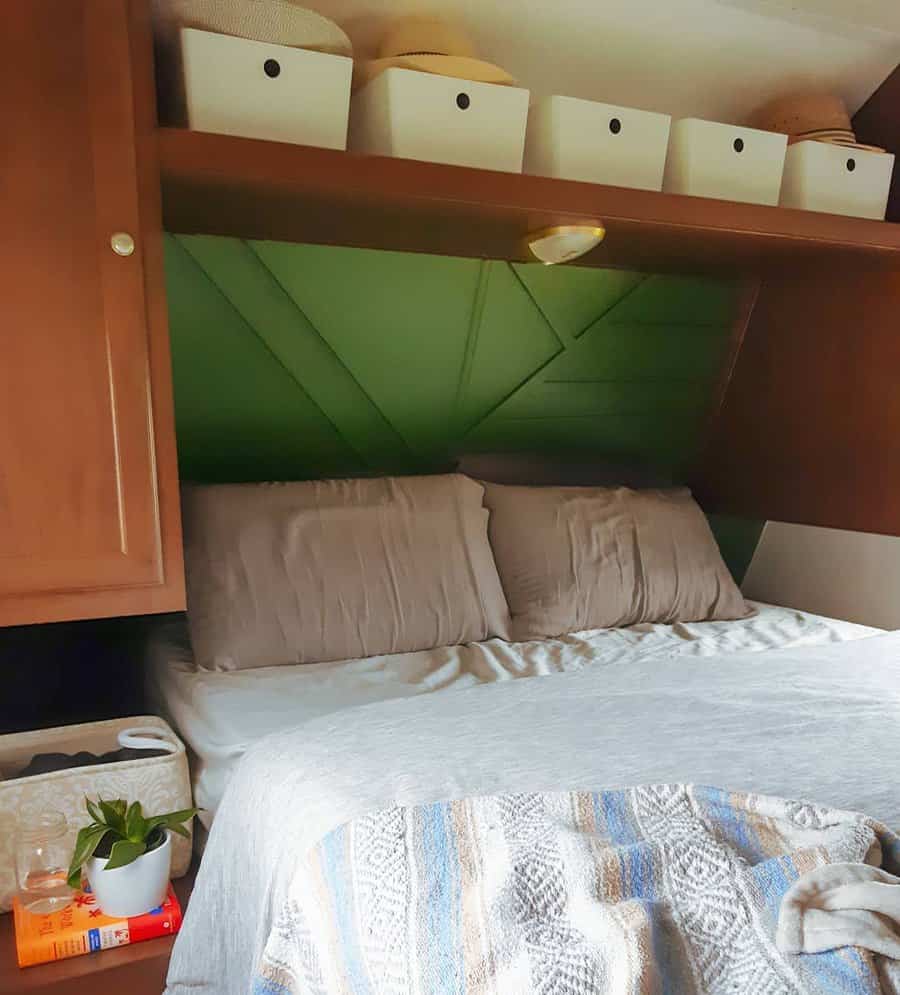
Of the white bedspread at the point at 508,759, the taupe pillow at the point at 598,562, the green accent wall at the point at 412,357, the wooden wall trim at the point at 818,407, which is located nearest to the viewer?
the white bedspread at the point at 508,759

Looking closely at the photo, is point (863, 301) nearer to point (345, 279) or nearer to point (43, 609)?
point (345, 279)

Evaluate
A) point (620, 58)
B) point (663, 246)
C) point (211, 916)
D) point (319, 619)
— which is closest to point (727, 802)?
point (211, 916)

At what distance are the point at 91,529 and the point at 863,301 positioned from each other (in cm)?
210

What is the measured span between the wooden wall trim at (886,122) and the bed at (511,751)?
1031mm

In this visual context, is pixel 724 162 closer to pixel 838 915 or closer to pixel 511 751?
pixel 511 751

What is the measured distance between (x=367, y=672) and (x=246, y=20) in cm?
130

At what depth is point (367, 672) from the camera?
1886 millimetres

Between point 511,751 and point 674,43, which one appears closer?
point 511,751

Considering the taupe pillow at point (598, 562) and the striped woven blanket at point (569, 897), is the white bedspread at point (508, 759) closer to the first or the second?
the striped woven blanket at point (569, 897)

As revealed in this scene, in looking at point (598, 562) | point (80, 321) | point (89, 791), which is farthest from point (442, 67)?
point (89, 791)

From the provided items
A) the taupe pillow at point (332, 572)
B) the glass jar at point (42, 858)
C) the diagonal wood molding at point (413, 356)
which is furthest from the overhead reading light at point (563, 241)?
the glass jar at point (42, 858)

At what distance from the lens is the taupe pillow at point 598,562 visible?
226 centimetres

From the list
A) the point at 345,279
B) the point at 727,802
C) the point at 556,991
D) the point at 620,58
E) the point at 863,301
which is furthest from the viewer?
the point at 863,301

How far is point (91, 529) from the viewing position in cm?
158
